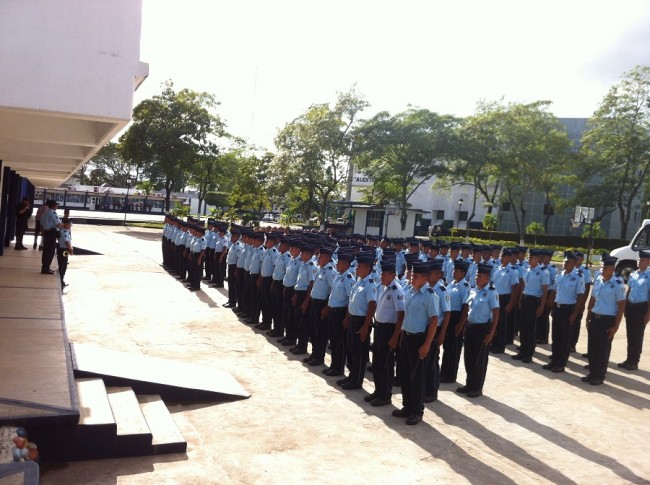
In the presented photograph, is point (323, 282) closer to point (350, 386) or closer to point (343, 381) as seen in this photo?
point (343, 381)

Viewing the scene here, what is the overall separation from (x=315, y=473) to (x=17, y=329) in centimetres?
353

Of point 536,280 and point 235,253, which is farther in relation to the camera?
point 235,253

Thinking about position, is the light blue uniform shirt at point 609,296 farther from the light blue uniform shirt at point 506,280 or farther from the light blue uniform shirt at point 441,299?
the light blue uniform shirt at point 441,299

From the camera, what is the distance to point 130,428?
14.3ft

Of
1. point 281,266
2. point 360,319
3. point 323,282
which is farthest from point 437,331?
point 281,266

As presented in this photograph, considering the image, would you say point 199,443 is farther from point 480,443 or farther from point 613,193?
point 613,193

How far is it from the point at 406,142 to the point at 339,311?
845 inches

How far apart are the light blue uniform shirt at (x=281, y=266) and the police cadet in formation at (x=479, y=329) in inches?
121

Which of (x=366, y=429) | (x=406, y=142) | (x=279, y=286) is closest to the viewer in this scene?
(x=366, y=429)

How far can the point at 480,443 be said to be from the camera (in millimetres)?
5004

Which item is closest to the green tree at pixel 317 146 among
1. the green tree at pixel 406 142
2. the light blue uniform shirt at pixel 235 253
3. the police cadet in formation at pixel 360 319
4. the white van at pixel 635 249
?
the green tree at pixel 406 142

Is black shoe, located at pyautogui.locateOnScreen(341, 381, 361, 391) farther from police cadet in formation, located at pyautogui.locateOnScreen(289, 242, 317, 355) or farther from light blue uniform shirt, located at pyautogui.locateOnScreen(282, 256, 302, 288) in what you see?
light blue uniform shirt, located at pyautogui.locateOnScreen(282, 256, 302, 288)

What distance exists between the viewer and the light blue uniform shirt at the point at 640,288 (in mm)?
8008

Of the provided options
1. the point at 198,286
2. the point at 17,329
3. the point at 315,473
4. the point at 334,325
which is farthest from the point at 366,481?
the point at 198,286
